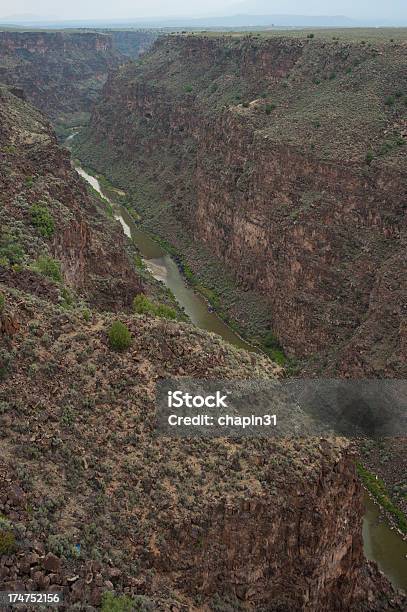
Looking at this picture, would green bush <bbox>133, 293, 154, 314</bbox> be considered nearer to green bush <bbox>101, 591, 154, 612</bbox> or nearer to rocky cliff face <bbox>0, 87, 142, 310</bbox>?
rocky cliff face <bbox>0, 87, 142, 310</bbox>

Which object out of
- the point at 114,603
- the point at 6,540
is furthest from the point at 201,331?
the point at 6,540

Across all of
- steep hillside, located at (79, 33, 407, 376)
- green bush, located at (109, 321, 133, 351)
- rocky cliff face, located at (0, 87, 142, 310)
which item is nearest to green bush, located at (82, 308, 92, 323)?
green bush, located at (109, 321, 133, 351)

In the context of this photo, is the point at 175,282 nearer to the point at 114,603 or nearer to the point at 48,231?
the point at 48,231

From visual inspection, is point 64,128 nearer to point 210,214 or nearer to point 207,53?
point 207,53

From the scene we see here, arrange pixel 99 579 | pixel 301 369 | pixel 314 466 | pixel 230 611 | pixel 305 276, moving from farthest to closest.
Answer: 1. pixel 305 276
2. pixel 301 369
3. pixel 314 466
4. pixel 230 611
5. pixel 99 579

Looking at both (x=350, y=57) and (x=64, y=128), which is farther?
(x=64, y=128)

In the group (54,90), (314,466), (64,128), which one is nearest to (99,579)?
(314,466)

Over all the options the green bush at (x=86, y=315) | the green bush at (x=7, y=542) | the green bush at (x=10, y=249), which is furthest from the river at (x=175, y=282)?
the green bush at (x=7, y=542)
